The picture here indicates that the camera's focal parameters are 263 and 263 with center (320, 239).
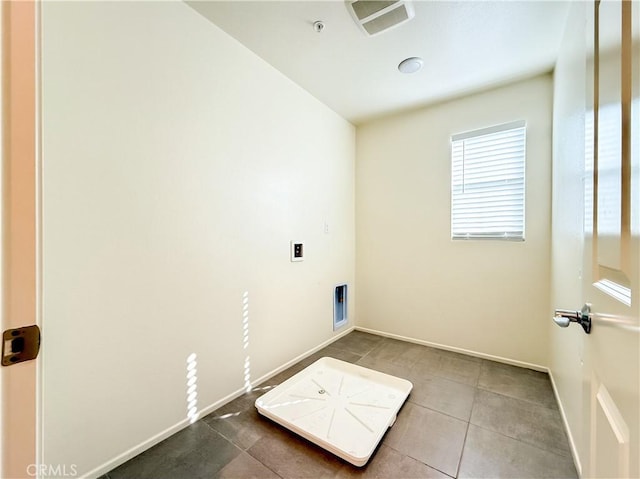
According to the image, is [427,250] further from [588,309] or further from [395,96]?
[588,309]

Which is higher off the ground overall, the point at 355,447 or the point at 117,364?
the point at 117,364

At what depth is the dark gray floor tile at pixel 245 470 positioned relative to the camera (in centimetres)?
128

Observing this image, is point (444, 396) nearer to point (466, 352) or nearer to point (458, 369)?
point (458, 369)

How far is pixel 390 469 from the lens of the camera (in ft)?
4.33

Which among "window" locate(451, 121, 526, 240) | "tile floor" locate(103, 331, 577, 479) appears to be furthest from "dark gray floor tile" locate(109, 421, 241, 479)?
"window" locate(451, 121, 526, 240)

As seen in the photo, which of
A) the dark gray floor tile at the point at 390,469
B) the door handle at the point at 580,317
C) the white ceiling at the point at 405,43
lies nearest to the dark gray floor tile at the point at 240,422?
the dark gray floor tile at the point at 390,469

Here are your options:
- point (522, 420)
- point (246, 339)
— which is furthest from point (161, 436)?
point (522, 420)

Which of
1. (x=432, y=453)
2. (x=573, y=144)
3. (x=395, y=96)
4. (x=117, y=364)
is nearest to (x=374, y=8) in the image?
(x=395, y=96)

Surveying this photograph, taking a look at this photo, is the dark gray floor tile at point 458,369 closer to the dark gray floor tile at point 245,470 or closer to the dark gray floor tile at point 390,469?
the dark gray floor tile at point 390,469

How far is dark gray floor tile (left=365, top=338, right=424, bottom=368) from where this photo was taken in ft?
8.08

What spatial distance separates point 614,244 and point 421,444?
1.45 meters

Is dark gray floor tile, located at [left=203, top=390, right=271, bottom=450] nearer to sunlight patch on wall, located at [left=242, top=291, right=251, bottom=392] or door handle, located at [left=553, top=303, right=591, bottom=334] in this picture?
sunlight patch on wall, located at [left=242, top=291, right=251, bottom=392]

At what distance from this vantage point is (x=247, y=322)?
78.1 inches

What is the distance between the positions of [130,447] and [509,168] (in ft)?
11.1
